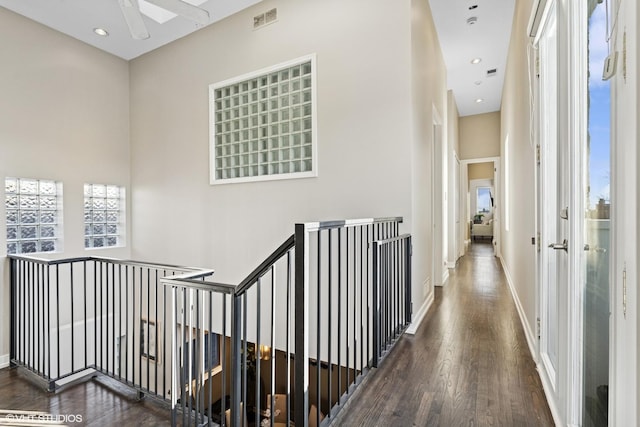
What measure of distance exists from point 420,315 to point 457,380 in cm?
114

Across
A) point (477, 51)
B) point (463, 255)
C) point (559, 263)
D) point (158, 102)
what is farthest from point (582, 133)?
point (463, 255)

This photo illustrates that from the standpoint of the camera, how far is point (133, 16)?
289 centimetres

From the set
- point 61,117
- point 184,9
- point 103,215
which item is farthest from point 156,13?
point 103,215

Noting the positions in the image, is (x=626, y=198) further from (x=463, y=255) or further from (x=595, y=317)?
(x=463, y=255)

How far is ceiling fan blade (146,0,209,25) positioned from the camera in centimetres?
274

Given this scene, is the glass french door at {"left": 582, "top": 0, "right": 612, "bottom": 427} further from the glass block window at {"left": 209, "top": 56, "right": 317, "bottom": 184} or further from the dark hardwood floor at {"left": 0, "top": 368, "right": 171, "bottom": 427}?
the dark hardwood floor at {"left": 0, "top": 368, "right": 171, "bottom": 427}

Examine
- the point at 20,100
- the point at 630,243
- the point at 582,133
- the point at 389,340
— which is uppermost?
the point at 20,100

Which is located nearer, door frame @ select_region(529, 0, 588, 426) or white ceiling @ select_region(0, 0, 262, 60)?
door frame @ select_region(529, 0, 588, 426)

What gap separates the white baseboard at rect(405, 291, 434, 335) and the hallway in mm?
53

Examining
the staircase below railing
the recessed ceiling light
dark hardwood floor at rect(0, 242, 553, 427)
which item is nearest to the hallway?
dark hardwood floor at rect(0, 242, 553, 427)

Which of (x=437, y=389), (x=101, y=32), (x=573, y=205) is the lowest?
(x=437, y=389)

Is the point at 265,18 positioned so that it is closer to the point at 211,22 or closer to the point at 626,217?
the point at 211,22

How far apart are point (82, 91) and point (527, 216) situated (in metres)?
5.39

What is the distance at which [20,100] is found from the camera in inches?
142
